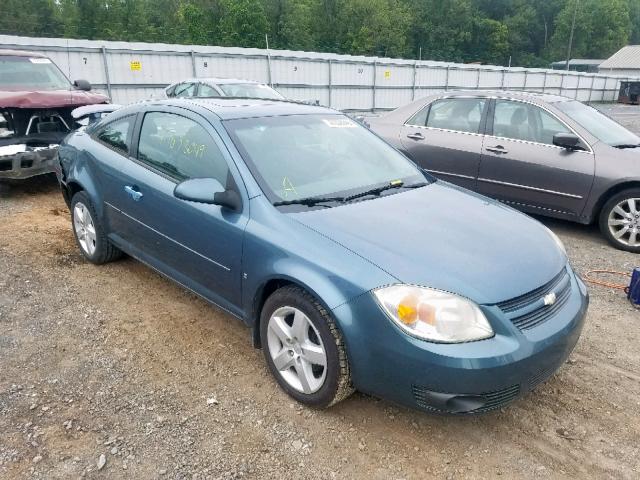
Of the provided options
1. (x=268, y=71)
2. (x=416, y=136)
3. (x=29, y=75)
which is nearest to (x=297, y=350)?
(x=416, y=136)

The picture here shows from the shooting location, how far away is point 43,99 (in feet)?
22.5

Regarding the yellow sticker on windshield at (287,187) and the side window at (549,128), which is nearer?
the yellow sticker on windshield at (287,187)

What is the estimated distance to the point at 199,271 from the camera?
330cm

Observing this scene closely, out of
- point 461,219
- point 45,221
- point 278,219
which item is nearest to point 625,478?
point 461,219

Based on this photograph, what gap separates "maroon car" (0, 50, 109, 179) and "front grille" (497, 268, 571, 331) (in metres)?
6.18

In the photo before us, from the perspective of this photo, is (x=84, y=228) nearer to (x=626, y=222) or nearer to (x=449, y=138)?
(x=449, y=138)

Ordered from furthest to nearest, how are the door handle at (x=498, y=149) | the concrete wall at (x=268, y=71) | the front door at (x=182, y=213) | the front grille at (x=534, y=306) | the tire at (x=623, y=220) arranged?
1. the concrete wall at (x=268, y=71)
2. the door handle at (x=498, y=149)
3. the tire at (x=623, y=220)
4. the front door at (x=182, y=213)
5. the front grille at (x=534, y=306)

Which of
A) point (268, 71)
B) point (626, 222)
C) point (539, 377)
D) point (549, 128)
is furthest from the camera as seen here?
point (268, 71)

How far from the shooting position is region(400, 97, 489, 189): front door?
20.4 feet

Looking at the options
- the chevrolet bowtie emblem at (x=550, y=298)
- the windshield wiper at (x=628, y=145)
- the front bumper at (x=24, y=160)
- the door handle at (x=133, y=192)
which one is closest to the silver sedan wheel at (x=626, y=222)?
the windshield wiper at (x=628, y=145)

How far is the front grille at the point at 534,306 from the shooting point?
2.38 m

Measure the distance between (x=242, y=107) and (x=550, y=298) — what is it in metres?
2.30

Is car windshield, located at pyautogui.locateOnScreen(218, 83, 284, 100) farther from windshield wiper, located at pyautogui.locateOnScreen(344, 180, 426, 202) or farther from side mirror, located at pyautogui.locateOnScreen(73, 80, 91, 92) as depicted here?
windshield wiper, located at pyautogui.locateOnScreen(344, 180, 426, 202)

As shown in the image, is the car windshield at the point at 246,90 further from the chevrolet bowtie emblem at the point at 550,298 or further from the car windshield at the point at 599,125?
the chevrolet bowtie emblem at the point at 550,298
